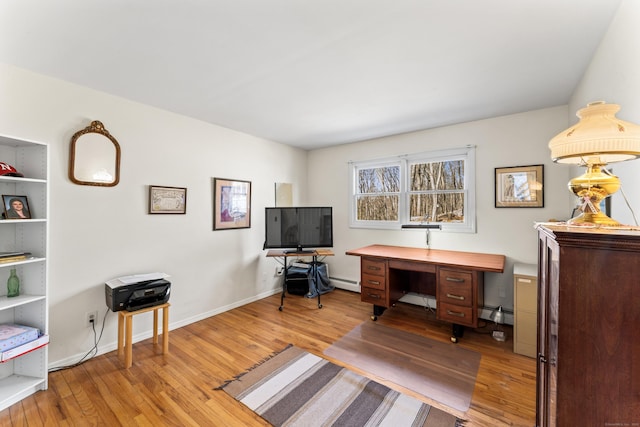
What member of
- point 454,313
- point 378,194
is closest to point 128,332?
point 454,313

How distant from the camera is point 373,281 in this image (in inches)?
124

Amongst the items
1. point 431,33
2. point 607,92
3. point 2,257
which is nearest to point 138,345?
point 2,257

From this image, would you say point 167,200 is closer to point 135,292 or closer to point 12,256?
point 135,292

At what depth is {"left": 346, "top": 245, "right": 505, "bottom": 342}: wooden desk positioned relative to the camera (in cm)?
257

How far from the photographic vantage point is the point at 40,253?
2014mm

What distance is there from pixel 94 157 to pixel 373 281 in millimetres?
3133

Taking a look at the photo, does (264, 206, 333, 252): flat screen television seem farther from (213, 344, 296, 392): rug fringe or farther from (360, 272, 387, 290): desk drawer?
(213, 344, 296, 392): rug fringe

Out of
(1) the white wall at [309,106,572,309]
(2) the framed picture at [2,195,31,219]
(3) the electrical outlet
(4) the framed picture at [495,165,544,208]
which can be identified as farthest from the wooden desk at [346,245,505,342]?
(2) the framed picture at [2,195,31,219]

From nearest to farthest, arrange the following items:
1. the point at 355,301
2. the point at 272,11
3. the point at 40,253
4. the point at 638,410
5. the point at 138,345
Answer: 1. the point at 638,410
2. the point at 272,11
3. the point at 40,253
4. the point at 138,345
5. the point at 355,301

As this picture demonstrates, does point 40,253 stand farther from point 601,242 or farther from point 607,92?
point 607,92

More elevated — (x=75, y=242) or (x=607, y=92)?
(x=607, y=92)

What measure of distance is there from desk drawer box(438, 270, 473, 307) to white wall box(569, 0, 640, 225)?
121 cm

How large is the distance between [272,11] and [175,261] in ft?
8.81

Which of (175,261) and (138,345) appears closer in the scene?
(138,345)
